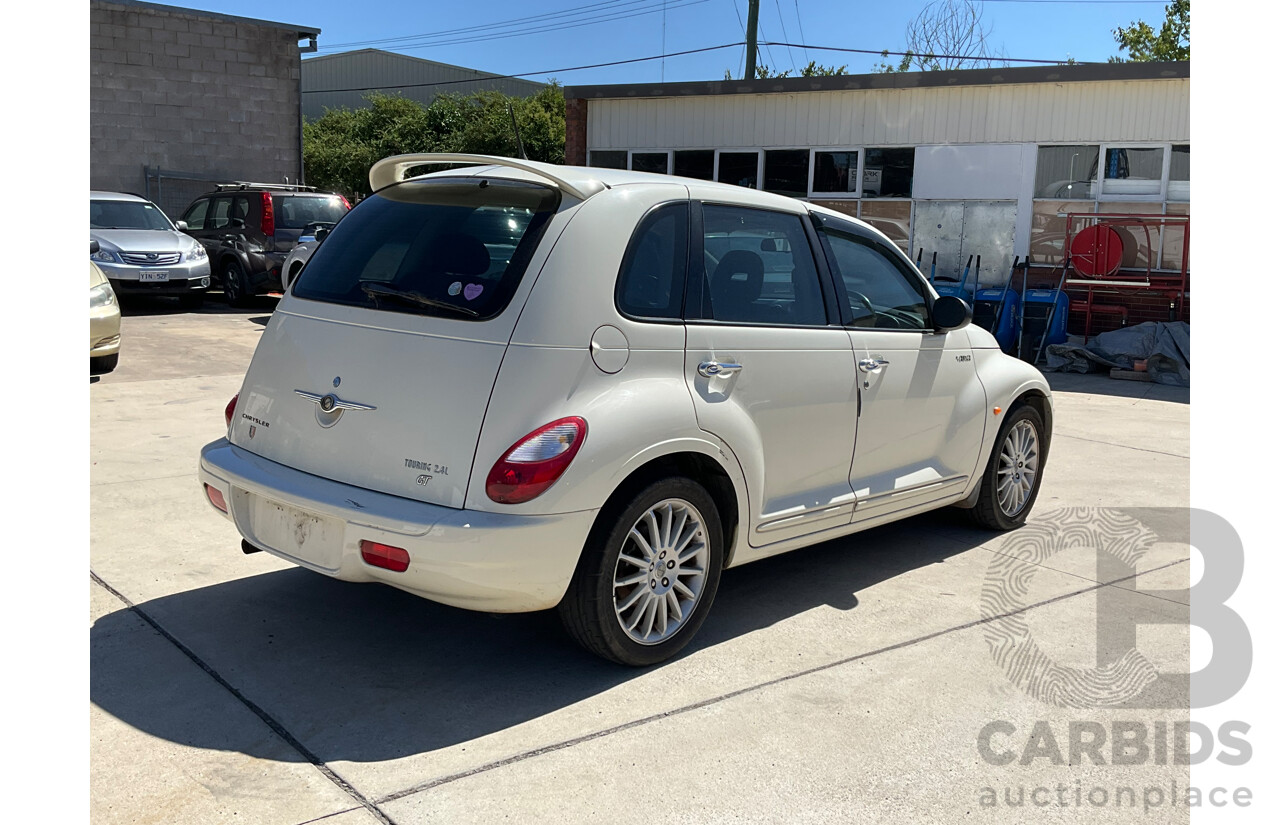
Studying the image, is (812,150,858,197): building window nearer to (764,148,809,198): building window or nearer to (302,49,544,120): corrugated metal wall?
(764,148,809,198): building window

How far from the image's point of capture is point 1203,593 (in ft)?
16.7

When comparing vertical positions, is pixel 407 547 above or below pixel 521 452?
below

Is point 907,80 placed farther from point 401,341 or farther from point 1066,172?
point 401,341

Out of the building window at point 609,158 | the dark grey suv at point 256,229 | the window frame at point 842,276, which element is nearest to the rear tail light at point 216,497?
the window frame at point 842,276

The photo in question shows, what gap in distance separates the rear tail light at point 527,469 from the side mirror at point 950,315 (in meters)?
2.51

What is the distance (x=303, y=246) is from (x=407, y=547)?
498 inches

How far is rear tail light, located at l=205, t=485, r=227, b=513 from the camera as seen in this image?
13.4ft

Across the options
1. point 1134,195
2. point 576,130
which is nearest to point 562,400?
point 1134,195

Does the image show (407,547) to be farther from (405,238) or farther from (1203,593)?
(1203,593)

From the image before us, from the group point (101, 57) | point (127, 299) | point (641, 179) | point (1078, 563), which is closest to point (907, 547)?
point (1078, 563)

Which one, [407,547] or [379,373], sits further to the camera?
[379,373]

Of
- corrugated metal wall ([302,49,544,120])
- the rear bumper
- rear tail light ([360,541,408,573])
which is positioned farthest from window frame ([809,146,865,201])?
corrugated metal wall ([302,49,544,120])

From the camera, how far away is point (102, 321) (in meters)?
9.45

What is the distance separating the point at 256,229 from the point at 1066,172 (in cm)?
1199
